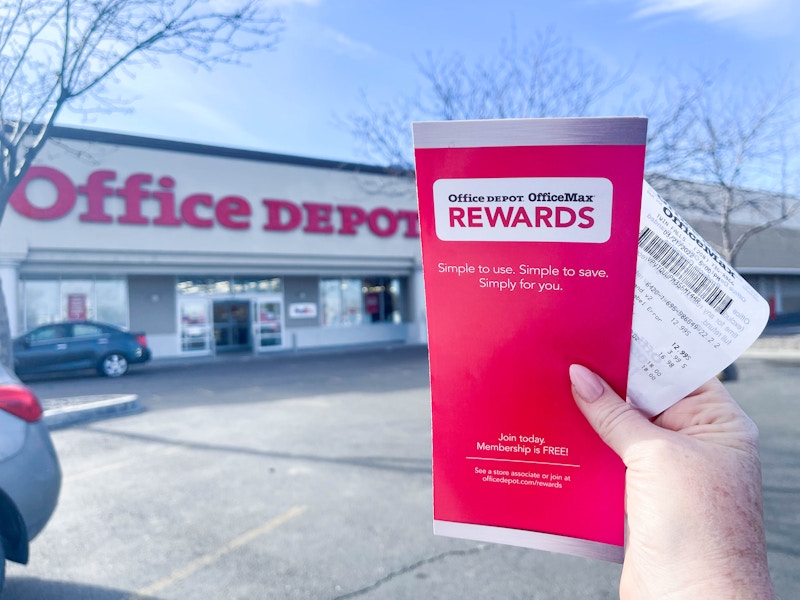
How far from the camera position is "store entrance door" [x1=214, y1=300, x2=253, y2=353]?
21.8 m

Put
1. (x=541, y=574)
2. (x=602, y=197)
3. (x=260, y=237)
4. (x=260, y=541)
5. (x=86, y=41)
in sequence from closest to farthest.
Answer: (x=602, y=197)
(x=541, y=574)
(x=260, y=541)
(x=86, y=41)
(x=260, y=237)

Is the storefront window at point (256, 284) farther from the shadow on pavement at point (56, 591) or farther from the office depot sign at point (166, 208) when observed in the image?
the shadow on pavement at point (56, 591)

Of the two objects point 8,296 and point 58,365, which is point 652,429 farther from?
point 8,296

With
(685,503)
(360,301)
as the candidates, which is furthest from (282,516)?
(360,301)

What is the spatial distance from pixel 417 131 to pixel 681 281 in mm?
558

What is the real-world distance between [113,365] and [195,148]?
7748mm

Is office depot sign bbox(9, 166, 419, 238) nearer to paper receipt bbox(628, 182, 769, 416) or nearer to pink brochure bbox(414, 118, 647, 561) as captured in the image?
pink brochure bbox(414, 118, 647, 561)

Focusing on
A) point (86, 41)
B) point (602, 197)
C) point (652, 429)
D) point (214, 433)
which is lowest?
point (214, 433)

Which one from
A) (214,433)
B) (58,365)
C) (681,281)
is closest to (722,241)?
(214,433)

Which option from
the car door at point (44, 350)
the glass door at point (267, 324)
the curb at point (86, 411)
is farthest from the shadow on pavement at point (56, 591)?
the glass door at point (267, 324)

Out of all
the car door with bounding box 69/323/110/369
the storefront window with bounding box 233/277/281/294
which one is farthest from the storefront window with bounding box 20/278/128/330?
the storefront window with bounding box 233/277/281/294

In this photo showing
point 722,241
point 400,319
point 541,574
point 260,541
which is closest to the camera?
point 541,574

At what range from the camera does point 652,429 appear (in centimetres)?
113

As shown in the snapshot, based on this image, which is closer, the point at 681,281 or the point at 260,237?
the point at 681,281
